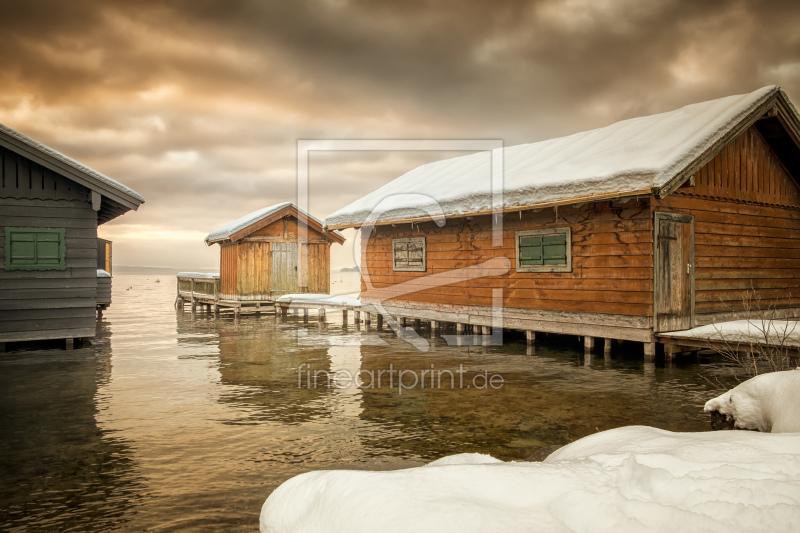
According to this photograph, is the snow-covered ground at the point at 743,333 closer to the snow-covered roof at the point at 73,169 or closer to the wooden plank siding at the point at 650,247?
the wooden plank siding at the point at 650,247

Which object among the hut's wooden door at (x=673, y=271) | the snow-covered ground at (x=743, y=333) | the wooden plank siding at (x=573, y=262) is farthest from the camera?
the wooden plank siding at (x=573, y=262)

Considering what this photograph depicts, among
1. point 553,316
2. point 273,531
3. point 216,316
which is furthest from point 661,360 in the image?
point 216,316

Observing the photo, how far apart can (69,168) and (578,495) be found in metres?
14.1

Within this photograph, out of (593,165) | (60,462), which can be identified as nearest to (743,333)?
(593,165)

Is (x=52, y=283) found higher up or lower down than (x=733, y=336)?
higher up

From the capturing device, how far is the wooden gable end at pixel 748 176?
12197 millimetres

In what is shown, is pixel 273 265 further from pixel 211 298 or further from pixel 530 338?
pixel 530 338

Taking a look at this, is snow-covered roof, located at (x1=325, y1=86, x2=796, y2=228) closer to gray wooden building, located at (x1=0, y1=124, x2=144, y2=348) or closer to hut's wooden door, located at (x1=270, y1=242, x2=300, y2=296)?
hut's wooden door, located at (x1=270, y1=242, x2=300, y2=296)

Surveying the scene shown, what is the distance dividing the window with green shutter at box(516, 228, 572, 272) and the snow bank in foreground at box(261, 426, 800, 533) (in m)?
9.94

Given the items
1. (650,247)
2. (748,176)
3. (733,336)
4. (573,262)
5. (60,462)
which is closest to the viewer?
(60,462)

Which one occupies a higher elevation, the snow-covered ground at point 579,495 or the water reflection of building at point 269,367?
the snow-covered ground at point 579,495

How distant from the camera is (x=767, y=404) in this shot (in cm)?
390

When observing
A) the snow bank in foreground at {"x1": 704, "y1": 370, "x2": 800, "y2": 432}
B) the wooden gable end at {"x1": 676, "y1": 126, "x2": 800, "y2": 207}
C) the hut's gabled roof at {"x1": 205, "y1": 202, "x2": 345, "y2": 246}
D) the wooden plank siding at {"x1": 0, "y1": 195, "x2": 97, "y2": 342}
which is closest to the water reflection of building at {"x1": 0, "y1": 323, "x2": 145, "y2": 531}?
the wooden plank siding at {"x1": 0, "y1": 195, "x2": 97, "y2": 342}

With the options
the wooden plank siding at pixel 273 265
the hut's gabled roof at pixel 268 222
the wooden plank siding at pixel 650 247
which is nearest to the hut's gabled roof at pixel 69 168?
the hut's gabled roof at pixel 268 222
